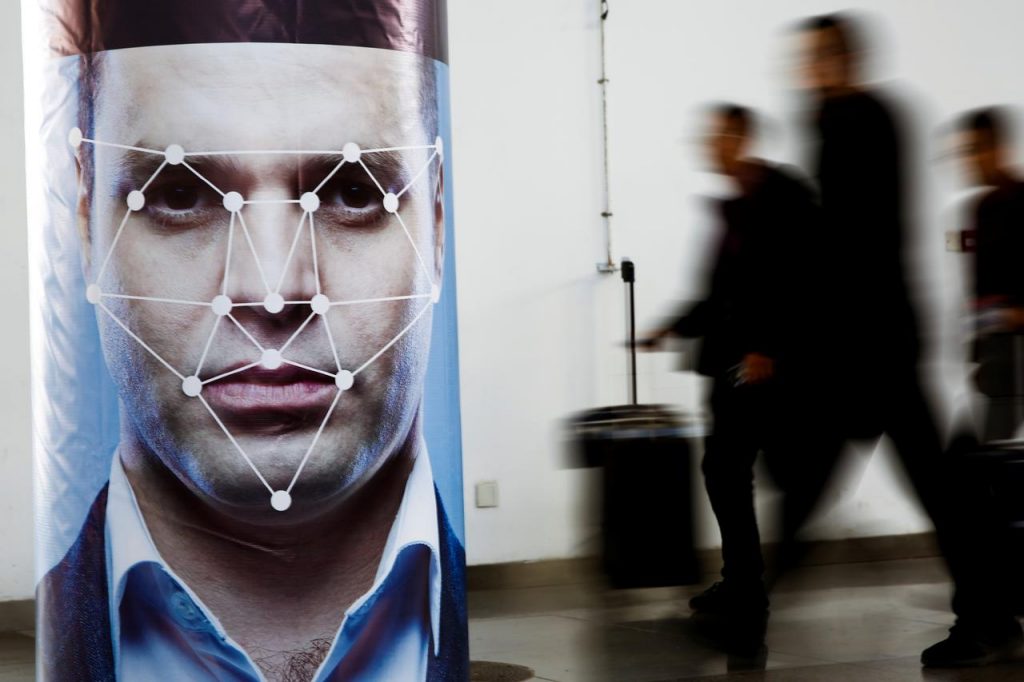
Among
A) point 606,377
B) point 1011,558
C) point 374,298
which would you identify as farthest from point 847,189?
point 606,377

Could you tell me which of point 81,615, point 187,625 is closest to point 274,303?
point 187,625

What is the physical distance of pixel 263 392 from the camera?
3492 mm

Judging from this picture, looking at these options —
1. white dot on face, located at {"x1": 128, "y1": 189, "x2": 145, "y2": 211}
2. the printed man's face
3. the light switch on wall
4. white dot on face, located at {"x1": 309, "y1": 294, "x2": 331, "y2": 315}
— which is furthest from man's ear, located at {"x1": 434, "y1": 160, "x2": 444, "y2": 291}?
the light switch on wall

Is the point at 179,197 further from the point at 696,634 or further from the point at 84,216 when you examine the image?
the point at 696,634

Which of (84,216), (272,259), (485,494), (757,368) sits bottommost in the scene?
(485,494)

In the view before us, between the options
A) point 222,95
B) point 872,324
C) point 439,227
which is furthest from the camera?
point 872,324

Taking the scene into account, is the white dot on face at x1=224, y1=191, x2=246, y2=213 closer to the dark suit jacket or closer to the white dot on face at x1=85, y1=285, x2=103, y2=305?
the white dot on face at x1=85, y1=285, x2=103, y2=305

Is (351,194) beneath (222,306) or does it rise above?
above

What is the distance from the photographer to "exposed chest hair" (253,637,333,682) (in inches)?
139

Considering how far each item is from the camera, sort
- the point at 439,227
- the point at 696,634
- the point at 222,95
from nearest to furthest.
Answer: the point at 222,95 < the point at 439,227 < the point at 696,634

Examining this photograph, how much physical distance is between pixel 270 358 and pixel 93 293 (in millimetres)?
424

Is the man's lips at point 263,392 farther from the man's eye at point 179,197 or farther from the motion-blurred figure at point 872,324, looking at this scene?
the motion-blurred figure at point 872,324

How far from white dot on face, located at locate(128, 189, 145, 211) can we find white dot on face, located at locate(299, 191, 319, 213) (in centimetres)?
34

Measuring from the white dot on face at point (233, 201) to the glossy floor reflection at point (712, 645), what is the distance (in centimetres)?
248
